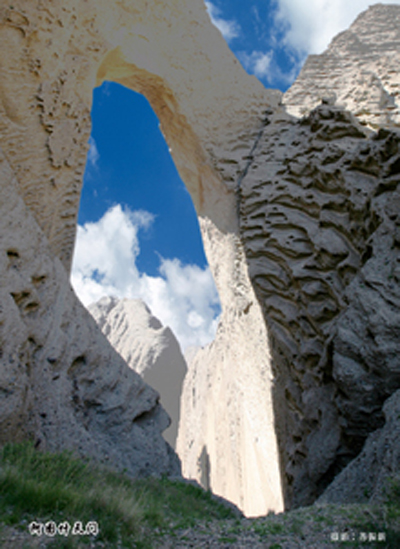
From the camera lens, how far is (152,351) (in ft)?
128

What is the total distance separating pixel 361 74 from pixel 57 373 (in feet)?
38.0

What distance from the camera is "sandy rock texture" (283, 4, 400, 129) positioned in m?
10.7

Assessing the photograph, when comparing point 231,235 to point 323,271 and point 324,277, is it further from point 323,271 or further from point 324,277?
point 324,277

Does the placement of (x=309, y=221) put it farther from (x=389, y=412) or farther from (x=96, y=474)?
(x=96, y=474)

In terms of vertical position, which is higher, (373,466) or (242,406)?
(242,406)

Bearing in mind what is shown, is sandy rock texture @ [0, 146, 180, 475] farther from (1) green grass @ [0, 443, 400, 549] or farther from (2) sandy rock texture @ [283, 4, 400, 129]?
(2) sandy rock texture @ [283, 4, 400, 129]

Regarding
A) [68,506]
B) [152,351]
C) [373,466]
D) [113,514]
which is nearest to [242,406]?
[373,466]

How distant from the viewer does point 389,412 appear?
546cm

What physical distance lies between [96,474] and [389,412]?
4.03 metres

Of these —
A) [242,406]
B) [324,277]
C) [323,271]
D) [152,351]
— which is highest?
[152,351]

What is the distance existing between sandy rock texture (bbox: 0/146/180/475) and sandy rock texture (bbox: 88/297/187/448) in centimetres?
2736

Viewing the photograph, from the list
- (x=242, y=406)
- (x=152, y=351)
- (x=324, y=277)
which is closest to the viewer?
(x=324, y=277)

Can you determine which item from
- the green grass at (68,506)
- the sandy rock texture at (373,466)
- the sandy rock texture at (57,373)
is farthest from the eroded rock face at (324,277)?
the green grass at (68,506)

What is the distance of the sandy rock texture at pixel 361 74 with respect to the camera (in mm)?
10742
